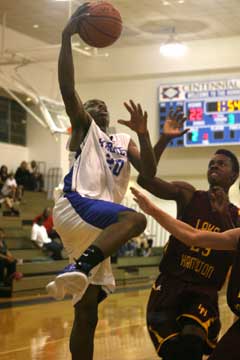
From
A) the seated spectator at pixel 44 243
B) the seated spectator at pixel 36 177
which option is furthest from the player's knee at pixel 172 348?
the seated spectator at pixel 36 177

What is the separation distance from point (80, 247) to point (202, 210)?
92 centimetres

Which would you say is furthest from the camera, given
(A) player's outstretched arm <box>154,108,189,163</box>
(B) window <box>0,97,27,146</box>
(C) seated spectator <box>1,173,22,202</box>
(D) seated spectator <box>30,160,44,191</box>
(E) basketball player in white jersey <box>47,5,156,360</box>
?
(B) window <box>0,97,27,146</box>

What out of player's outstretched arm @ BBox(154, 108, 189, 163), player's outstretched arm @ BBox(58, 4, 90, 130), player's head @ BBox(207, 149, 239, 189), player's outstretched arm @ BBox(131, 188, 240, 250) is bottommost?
player's outstretched arm @ BBox(131, 188, 240, 250)

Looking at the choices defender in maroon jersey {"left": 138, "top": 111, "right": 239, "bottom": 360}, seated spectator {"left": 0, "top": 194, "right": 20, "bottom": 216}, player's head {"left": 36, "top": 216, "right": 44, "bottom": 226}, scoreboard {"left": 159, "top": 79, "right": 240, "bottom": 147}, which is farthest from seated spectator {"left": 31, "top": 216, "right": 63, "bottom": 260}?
defender in maroon jersey {"left": 138, "top": 111, "right": 239, "bottom": 360}

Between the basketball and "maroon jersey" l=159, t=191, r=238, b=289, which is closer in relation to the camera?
the basketball

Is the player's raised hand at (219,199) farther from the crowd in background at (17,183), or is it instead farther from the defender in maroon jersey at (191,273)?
the crowd in background at (17,183)

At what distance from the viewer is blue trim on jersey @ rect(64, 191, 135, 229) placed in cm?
384

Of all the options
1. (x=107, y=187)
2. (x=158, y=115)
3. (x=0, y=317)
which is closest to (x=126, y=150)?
(x=107, y=187)

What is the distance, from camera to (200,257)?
4426 mm

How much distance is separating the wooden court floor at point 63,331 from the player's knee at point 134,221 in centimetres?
226

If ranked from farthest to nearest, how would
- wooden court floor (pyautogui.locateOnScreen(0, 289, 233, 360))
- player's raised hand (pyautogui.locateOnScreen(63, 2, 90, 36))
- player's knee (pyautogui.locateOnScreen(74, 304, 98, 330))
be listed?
wooden court floor (pyautogui.locateOnScreen(0, 289, 233, 360)), player's raised hand (pyautogui.locateOnScreen(63, 2, 90, 36)), player's knee (pyautogui.locateOnScreen(74, 304, 98, 330))

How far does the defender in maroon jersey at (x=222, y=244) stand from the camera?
11.5 ft

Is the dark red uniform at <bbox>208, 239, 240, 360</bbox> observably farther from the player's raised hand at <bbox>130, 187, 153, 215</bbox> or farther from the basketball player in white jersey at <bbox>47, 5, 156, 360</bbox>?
the player's raised hand at <bbox>130, 187, 153, 215</bbox>

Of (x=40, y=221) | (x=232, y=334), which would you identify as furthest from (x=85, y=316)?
(x=40, y=221)
